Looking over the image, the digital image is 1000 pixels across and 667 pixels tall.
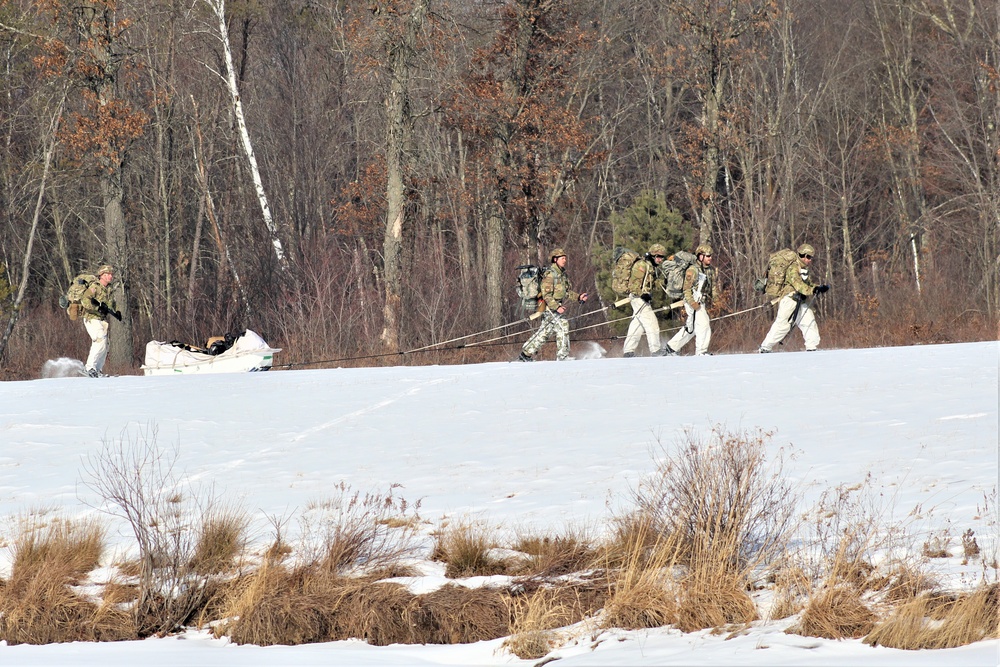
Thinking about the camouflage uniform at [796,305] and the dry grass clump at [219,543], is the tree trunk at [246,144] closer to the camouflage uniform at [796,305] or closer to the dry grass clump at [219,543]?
the camouflage uniform at [796,305]

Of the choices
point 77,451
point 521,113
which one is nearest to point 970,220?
point 521,113

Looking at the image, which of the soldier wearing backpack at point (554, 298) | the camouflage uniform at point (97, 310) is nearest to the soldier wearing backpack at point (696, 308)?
the soldier wearing backpack at point (554, 298)

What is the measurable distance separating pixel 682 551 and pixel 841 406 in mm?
5680

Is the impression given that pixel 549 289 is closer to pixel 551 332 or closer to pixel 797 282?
pixel 551 332

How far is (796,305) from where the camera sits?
59.8ft

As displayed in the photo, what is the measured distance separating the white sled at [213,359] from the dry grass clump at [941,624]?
1289 cm

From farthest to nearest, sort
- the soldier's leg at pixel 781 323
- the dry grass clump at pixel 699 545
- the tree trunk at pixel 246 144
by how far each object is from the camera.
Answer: the tree trunk at pixel 246 144
the soldier's leg at pixel 781 323
the dry grass clump at pixel 699 545

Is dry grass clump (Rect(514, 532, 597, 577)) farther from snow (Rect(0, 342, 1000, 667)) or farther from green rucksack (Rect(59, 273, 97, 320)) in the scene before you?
green rucksack (Rect(59, 273, 97, 320))

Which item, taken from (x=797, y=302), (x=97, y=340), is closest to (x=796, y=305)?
(x=797, y=302)

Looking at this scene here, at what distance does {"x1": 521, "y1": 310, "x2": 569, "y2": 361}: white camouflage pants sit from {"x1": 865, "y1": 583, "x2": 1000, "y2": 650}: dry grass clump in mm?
11266

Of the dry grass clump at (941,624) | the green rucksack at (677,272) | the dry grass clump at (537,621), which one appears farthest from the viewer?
the green rucksack at (677,272)

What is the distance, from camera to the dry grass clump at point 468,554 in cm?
953

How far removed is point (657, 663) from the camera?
748cm

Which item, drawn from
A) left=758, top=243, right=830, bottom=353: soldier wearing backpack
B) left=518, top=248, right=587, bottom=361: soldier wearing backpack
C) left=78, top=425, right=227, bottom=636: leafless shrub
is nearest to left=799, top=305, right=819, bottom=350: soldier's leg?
left=758, top=243, right=830, bottom=353: soldier wearing backpack
